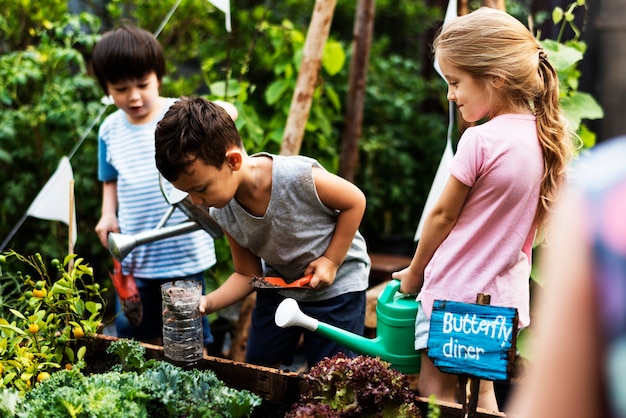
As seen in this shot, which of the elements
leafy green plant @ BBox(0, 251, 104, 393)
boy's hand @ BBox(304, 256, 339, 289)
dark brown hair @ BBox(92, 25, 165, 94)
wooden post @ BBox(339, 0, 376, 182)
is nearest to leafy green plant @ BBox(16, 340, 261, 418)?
leafy green plant @ BBox(0, 251, 104, 393)

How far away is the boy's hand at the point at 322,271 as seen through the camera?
79.0 inches

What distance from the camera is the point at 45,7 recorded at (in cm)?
389

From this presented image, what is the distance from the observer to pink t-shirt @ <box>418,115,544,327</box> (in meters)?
1.76

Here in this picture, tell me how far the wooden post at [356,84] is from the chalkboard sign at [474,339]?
211cm

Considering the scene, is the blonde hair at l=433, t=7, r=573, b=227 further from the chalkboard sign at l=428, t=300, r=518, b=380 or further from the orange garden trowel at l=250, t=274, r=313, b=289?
the orange garden trowel at l=250, t=274, r=313, b=289

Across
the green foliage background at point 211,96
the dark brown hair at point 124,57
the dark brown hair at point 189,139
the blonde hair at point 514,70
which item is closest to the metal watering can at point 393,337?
the blonde hair at point 514,70

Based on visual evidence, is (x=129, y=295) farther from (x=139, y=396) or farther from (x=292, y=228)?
(x=139, y=396)

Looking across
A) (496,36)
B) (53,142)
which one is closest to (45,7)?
(53,142)

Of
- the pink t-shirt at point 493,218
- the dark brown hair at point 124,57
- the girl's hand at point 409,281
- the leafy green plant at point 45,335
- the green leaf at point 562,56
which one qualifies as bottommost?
the leafy green plant at point 45,335

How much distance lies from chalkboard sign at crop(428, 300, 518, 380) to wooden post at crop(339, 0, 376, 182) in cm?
211

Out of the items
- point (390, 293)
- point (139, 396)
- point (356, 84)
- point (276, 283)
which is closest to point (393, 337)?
point (390, 293)

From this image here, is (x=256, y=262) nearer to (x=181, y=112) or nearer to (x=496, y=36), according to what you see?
(x=181, y=112)

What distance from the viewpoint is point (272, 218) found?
204 cm

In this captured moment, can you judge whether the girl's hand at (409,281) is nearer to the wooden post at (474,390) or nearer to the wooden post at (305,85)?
the wooden post at (474,390)
